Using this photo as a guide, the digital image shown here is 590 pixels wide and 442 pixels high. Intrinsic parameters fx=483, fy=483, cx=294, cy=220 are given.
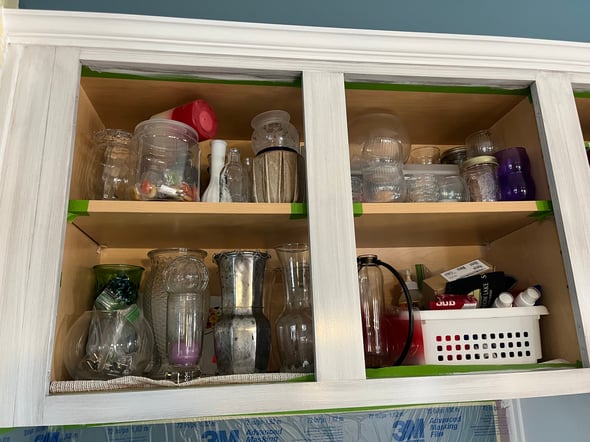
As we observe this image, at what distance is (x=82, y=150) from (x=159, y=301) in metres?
0.34

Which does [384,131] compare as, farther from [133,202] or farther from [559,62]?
[133,202]

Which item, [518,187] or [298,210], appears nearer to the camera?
[298,210]

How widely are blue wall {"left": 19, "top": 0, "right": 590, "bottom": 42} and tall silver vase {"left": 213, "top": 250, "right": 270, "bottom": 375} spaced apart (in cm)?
68

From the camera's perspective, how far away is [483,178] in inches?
42.6

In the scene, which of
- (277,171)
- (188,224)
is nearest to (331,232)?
(277,171)

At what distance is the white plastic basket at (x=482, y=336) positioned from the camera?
0.97 meters

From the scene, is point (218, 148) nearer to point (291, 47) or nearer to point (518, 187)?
point (291, 47)

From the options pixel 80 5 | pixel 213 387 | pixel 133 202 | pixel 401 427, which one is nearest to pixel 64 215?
pixel 133 202

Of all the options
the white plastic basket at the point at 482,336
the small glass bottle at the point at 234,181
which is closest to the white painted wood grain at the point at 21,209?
the small glass bottle at the point at 234,181

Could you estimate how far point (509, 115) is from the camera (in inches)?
45.6

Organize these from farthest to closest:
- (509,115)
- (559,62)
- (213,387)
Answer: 1. (509,115)
2. (559,62)
3. (213,387)

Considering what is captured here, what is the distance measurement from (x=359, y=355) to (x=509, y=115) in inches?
27.8

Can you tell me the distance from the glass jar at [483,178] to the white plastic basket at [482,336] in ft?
0.82

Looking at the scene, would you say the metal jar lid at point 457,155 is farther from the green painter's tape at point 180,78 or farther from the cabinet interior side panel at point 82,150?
the cabinet interior side panel at point 82,150
